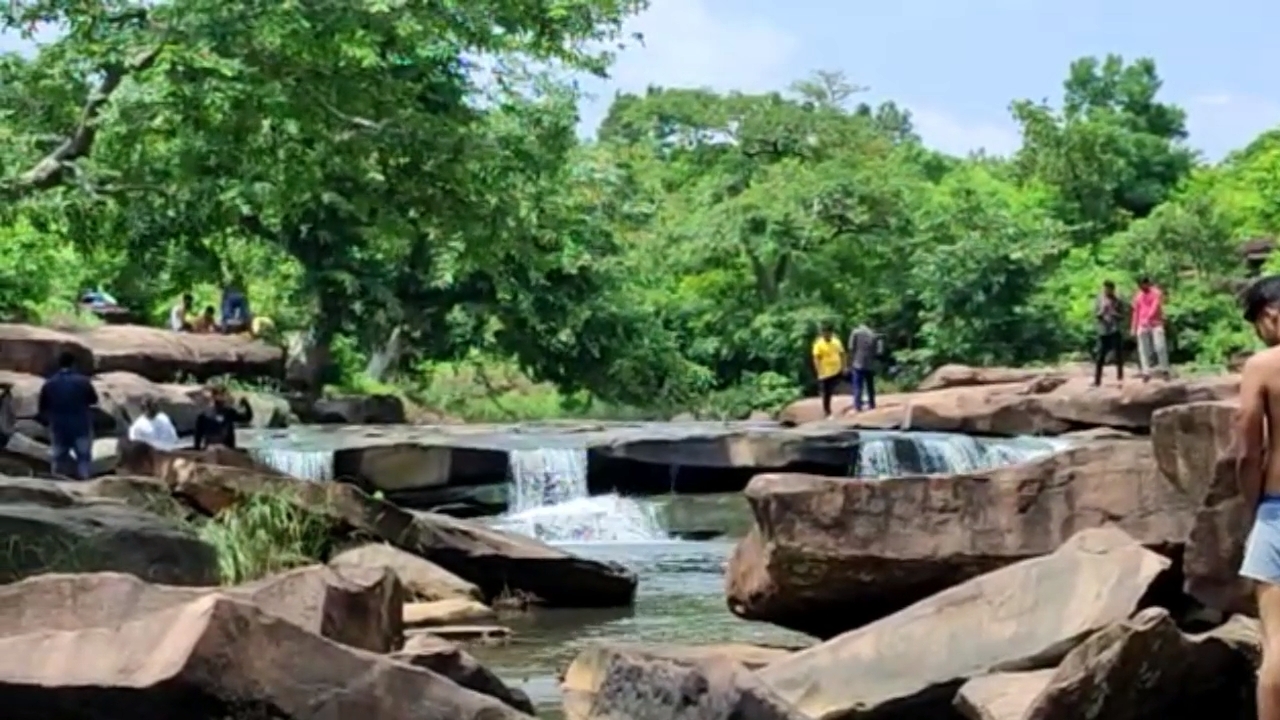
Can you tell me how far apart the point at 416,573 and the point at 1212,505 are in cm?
664

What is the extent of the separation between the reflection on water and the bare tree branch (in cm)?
506

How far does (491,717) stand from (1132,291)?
3583 centimetres

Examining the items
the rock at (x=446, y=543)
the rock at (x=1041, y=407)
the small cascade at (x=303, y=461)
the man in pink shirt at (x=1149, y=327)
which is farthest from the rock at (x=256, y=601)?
the rock at (x=1041, y=407)

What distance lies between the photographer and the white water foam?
21.6 meters

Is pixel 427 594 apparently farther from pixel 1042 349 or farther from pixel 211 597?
pixel 1042 349

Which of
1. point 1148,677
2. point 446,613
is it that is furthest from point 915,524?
point 446,613

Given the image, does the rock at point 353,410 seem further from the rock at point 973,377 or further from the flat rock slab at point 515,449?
the rock at point 973,377

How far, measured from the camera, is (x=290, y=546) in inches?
548

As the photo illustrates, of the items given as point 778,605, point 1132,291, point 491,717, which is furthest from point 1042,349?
point 491,717

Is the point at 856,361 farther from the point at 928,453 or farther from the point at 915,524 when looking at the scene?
the point at 915,524

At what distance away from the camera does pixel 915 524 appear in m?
10.4

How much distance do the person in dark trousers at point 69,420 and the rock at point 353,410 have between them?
10956 mm

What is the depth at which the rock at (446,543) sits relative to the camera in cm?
1453

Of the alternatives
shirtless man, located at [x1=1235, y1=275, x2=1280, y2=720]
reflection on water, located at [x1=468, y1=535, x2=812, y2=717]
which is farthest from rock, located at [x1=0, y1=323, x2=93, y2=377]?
shirtless man, located at [x1=1235, y1=275, x2=1280, y2=720]
